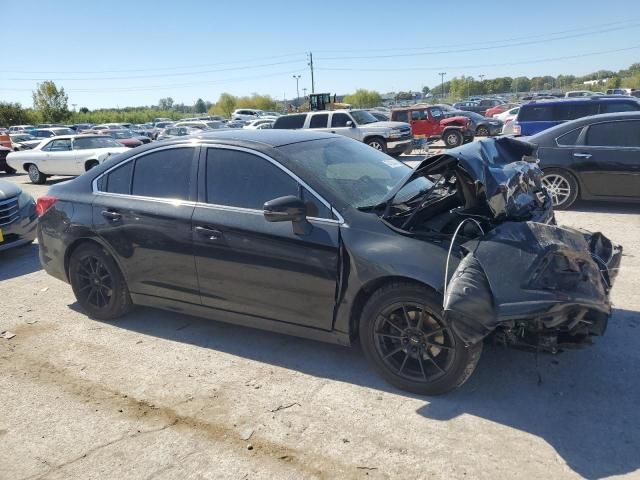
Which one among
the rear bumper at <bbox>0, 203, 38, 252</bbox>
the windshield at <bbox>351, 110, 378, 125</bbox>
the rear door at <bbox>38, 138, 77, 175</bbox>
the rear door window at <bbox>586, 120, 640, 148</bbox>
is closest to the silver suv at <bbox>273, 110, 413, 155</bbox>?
the windshield at <bbox>351, 110, 378, 125</bbox>

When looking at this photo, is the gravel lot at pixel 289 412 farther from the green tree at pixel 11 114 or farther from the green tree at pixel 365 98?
the green tree at pixel 365 98

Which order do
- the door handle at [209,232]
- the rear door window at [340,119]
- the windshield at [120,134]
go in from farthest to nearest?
the windshield at [120,134], the rear door window at [340,119], the door handle at [209,232]

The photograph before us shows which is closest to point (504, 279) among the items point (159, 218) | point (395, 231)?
point (395, 231)

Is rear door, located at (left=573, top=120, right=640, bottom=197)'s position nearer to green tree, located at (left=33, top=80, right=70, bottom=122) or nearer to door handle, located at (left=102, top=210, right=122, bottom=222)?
door handle, located at (left=102, top=210, right=122, bottom=222)

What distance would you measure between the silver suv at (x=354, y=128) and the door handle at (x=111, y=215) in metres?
13.0

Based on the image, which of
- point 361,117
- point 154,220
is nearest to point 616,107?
point 361,117

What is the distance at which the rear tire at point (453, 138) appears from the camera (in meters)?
20.3

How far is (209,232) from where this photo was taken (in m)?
3.90

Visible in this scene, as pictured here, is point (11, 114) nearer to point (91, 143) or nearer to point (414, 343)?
point (91, 143)

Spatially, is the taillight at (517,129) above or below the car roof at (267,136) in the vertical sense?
below

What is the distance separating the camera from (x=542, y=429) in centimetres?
289

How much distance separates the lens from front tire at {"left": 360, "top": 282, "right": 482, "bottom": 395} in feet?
10.1

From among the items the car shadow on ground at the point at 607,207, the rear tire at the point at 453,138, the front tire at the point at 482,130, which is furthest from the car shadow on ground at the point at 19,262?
the front tire at the point at 482,130

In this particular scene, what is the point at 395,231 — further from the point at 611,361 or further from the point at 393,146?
the point at 393,146
